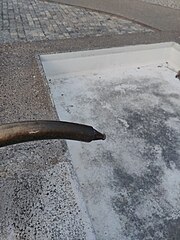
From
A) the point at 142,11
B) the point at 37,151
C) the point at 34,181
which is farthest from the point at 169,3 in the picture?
the point at 34,181

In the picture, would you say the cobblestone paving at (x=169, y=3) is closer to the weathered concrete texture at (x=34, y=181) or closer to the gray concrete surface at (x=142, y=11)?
the gray concrete surface at (x=142, y=11)

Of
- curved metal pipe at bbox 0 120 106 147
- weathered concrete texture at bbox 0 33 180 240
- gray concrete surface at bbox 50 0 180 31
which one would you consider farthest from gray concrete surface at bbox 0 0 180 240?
curved metal pipe at bbox 0 120 106 147

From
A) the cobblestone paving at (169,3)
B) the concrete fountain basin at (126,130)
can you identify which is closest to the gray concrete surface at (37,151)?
the concrete fountain basin at (126,130)

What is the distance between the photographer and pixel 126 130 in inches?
150

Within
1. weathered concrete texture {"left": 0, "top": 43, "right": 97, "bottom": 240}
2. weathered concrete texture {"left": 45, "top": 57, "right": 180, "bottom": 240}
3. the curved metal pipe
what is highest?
the curved metal pipe

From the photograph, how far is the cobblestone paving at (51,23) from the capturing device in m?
5.07

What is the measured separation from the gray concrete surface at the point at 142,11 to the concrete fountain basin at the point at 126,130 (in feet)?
2.82

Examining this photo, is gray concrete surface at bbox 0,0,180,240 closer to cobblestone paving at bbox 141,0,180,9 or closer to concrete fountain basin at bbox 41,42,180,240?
concrete fountain basin at bbox 41,42,180,240

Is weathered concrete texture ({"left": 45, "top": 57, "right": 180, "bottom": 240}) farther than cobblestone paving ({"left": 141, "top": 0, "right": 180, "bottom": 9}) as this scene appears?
No

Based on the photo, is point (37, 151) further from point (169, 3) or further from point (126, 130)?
point (169, 3)

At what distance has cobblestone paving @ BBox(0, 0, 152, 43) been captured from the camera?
507 cm

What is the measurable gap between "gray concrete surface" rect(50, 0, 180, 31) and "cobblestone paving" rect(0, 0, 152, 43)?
→ 24cm

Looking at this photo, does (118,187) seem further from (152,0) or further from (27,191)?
(152,0)

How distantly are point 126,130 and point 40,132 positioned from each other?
2.79 meters
